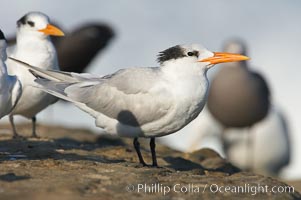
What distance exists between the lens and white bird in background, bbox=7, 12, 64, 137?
29.6ft

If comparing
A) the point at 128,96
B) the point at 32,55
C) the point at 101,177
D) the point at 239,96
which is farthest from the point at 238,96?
the point at 101,177

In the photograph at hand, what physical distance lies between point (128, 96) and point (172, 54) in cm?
52

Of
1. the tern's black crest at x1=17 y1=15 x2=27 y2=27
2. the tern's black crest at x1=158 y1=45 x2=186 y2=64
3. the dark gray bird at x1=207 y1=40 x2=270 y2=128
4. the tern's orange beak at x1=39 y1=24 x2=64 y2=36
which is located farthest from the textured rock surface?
the dark gray bird at x1=207 y1=40 x2=270 y2=128

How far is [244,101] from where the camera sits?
48.0 ft

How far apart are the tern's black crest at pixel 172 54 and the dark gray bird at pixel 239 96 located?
698 cm

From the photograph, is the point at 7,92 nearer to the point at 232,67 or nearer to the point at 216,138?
the point at 232,67

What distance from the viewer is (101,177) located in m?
6.84

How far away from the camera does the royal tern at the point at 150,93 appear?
24.5 ft

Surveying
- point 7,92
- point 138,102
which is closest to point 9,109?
point 7,92

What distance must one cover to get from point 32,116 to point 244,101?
576cm

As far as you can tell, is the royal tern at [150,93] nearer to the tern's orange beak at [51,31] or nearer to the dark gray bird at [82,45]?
the tern's orange beak at [51,31]

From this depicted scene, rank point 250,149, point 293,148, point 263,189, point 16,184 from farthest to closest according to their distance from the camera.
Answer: point 293,148 → point 250,149 → point 263,189 → point 16,184

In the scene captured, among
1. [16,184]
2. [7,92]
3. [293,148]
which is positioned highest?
[7,92]

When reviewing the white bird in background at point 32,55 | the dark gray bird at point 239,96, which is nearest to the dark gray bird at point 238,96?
the dark gray bird at point 239,96
